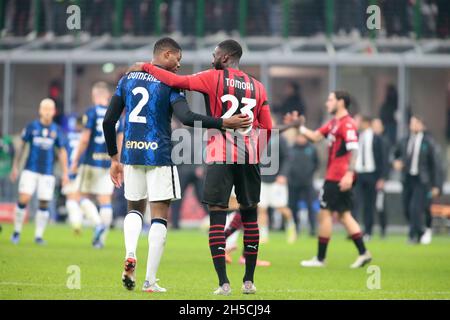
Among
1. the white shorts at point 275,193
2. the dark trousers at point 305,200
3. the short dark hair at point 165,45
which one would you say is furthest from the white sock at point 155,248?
the dark trousers at point 305,200

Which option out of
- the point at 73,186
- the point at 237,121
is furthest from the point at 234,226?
the point at 73,186

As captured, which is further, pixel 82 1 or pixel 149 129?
pixel 82 1

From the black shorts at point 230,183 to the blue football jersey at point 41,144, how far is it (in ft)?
25.7

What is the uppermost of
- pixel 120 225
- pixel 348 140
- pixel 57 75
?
pixel 57 75

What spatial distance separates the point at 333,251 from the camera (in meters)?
17.8

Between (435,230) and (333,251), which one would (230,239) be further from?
(435,230)

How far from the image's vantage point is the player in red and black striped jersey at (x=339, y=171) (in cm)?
1414

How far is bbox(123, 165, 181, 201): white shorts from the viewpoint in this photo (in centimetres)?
998

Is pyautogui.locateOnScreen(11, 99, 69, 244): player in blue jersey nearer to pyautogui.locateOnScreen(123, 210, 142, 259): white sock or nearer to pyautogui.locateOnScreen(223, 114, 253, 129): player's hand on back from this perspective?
pyautogui.locateOnScreen(123, 210, 142, 259): white sock

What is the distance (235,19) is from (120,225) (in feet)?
19.2
